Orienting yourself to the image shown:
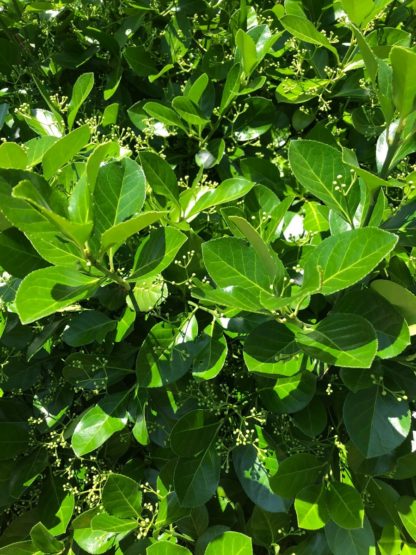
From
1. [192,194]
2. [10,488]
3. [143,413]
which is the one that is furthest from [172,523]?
[192,194]

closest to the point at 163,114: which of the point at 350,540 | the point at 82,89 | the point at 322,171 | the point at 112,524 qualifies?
the point at 82,89

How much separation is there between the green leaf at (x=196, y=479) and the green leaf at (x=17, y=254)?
2.20 ft

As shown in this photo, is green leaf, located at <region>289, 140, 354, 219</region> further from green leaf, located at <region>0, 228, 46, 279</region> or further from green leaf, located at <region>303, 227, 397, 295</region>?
green leaf, located at <region>0, 228, 46, 279</region>

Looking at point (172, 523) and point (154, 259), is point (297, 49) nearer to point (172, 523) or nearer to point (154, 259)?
point (154, 259)

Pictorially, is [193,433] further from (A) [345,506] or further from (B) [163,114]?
(B) [163,114]

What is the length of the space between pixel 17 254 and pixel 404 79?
0.94 metres

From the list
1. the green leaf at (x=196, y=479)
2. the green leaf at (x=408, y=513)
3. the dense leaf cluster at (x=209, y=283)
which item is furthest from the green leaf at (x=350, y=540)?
the green leaf at (x=196, y=479)

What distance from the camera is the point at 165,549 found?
143 centimetres

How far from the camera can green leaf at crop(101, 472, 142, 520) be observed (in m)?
1.51

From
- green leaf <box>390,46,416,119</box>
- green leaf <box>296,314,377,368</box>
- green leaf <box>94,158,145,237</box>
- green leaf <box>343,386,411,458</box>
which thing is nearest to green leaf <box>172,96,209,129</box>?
green leaf <box>94,158,145,237</box>

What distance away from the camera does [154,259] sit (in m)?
1.26

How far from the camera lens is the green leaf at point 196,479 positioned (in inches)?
57.7

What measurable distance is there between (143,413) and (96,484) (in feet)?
1.09

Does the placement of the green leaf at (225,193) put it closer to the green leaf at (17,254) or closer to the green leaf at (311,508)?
the green leaf at (17,254)
